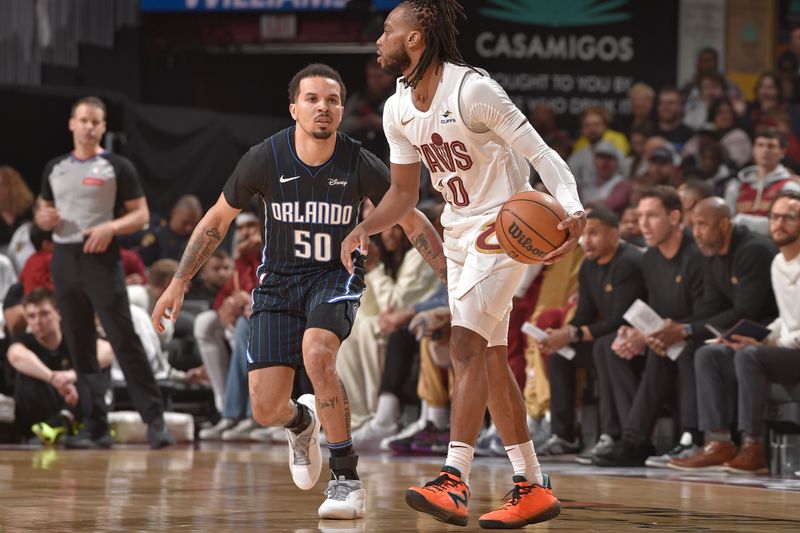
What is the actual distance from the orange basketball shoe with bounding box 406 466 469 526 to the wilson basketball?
769 mm

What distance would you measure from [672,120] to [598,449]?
5.07 metres

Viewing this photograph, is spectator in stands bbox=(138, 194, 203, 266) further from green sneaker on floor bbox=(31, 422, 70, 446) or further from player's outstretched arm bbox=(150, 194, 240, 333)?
player's outstretched arm bbox=(150, 194, 240, 333)

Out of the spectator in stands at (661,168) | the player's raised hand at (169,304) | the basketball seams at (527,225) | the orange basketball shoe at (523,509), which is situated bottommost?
the orange basketball shoe at (523,509)

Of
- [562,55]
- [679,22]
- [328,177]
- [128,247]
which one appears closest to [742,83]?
[679,22]

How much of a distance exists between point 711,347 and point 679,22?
738cm

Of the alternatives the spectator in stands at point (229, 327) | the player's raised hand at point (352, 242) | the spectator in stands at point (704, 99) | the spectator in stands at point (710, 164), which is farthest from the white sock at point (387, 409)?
the spectator in stands at point (704, 99)

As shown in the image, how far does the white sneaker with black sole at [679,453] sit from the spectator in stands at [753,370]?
11 centimetres

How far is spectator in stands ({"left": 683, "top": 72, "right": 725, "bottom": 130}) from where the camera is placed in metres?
12.0

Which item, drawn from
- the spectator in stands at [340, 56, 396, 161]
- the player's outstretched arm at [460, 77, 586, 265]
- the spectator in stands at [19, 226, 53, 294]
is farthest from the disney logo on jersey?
the spectator in stands at [340, 56, 396, 161]

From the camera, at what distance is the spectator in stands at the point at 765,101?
36.9 ft

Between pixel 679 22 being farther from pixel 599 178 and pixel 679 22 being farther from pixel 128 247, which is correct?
pixel 128 247

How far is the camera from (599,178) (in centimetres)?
1104

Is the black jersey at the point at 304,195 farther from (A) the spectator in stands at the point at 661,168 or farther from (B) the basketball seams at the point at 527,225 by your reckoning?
(A) the spectator in stands at the point at 661,168

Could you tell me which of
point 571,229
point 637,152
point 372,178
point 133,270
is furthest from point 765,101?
point 571,229
